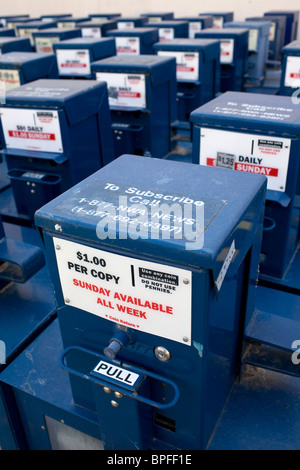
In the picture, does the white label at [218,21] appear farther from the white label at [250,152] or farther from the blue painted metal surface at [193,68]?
the white label at [250,152]

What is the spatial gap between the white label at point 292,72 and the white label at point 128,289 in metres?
2.82

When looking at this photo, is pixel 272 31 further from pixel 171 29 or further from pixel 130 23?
pixel 130 23

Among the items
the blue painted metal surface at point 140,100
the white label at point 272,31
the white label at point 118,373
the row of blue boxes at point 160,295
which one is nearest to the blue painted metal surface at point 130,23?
the white label at point 272,31

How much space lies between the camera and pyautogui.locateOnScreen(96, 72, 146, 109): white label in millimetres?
2982

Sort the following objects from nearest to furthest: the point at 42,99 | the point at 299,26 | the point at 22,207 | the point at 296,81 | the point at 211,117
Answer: the point at 211,117 → the point at 42,99 → the point at 22,207 → the point at 296,81 → the point at 299,26

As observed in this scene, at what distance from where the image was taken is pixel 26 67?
3.57 metres

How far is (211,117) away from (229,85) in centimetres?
384

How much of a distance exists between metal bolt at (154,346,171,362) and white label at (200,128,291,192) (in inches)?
37.4

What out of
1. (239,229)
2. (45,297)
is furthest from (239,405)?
(45,297)

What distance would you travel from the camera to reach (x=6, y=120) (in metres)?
2.37

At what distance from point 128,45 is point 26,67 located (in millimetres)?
2454

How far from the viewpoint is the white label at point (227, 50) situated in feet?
16.6

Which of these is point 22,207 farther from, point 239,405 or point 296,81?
point 296,81

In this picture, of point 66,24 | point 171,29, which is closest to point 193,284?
point 171,29
